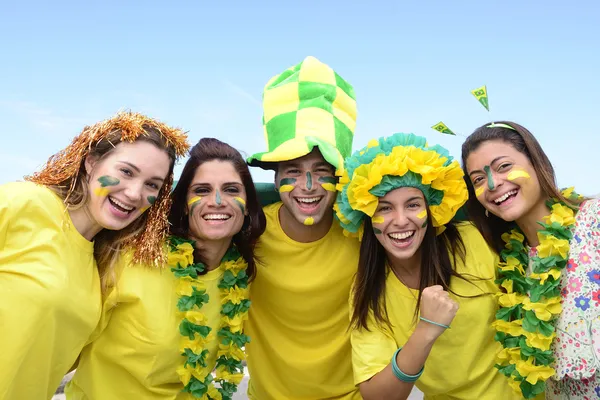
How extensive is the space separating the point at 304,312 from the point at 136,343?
1039 millimetres

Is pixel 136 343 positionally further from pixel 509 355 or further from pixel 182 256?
pixel 509 355

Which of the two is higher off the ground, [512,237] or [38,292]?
[512,237]

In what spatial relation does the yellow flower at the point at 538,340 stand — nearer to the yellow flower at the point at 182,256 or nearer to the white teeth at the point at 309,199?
the white teeth at the point at 309,199

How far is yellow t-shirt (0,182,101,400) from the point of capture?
7.92 ft

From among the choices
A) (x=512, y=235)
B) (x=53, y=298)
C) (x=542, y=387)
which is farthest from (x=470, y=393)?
(x=53, y=298)

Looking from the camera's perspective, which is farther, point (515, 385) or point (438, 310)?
point (515, 385)

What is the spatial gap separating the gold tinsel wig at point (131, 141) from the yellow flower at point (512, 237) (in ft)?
6.40

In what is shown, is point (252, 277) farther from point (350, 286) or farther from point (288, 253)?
point (350, 286)

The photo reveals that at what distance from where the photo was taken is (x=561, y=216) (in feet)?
9.20

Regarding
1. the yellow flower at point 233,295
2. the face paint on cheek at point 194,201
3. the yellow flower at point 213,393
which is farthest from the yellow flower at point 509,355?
the face paint on cheek at point 194,201

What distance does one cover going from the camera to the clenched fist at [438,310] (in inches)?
99.2

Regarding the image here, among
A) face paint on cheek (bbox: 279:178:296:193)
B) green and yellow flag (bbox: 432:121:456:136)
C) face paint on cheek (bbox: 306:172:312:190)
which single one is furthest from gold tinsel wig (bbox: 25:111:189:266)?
green and yellow flag (bbox: 432:121:456:136)

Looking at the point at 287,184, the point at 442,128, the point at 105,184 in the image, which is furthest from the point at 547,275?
the point at 105,184

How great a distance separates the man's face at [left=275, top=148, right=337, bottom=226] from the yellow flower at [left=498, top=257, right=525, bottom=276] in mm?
1058
